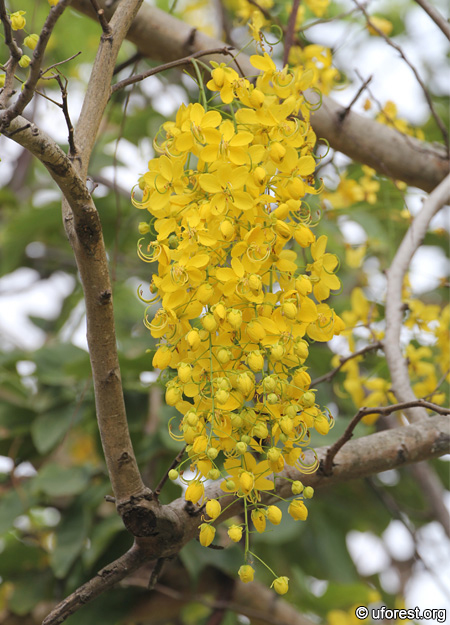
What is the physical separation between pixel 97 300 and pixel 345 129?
86 centimetres

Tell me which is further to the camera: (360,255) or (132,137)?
(132,137)

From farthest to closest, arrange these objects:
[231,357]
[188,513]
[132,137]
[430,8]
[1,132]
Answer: [132,137] → [430,8] → [188,513] → [231,357] → [1,132]

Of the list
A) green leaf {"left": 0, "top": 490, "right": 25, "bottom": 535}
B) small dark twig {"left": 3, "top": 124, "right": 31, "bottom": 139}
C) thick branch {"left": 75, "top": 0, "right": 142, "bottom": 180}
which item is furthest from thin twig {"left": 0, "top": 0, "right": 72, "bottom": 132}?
green leaf {"left": 0, "top": 490, "right": 25, "bottom": 535}

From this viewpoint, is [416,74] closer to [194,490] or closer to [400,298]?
[400,298]

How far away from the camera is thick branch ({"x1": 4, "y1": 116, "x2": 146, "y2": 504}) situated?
2.03 ft

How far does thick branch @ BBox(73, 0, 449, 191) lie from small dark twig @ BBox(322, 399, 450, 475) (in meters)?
0.68

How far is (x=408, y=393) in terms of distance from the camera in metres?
1.13

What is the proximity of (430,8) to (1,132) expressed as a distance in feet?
3.24

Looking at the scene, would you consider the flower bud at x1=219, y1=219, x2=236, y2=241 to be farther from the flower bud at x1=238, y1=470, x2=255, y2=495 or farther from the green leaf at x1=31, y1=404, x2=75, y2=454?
the green leaf at x1=31, y1=404, x2=75, y2=454

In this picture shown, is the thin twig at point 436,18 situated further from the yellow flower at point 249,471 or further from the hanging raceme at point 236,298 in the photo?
the yellow flower at point 249,471

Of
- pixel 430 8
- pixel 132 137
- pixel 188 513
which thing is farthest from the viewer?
pixel 132 137

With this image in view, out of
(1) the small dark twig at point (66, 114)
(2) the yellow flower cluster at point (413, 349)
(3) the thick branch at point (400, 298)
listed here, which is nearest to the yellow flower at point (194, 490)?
(1) the small dark twig at point (66, 114)

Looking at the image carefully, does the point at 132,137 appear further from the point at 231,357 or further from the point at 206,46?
the point at 231,357

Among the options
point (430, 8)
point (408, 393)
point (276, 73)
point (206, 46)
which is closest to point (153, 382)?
point (408, 393)
